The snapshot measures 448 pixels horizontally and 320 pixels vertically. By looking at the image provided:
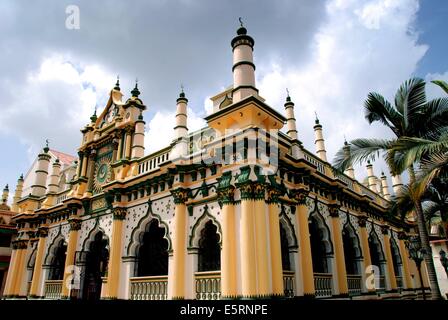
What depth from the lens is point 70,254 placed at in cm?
1673

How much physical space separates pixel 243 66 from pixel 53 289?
1494 cm

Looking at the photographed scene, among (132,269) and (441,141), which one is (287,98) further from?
(132,269)

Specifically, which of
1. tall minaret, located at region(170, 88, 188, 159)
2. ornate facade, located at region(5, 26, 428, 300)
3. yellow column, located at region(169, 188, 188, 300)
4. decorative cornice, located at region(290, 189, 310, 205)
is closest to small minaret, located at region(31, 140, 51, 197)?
ornate facade, located at region(5, 26, 428, 300)

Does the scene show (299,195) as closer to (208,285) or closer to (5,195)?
(208,285)

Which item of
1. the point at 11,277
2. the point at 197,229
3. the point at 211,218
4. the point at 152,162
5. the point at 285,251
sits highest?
the point at 152,162

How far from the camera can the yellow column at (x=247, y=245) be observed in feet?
30.0

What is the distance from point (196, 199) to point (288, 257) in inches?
156

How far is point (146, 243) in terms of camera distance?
14.6 m

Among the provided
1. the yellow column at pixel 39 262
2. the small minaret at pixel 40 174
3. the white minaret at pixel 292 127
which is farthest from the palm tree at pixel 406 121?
the small minaret at pixel 40 174

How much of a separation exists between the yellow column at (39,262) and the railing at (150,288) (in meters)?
8.39

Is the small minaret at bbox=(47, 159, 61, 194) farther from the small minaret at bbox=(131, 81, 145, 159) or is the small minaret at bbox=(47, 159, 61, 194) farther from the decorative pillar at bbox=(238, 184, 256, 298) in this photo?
the decorative pillar at bbox=(238, 184, 256, 298)

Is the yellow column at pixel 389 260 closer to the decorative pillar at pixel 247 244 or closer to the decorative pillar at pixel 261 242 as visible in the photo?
the decorative pillar at pixel 261 242

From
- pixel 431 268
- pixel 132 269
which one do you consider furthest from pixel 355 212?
pixel 132 269

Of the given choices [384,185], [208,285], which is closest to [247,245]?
[208,285]
